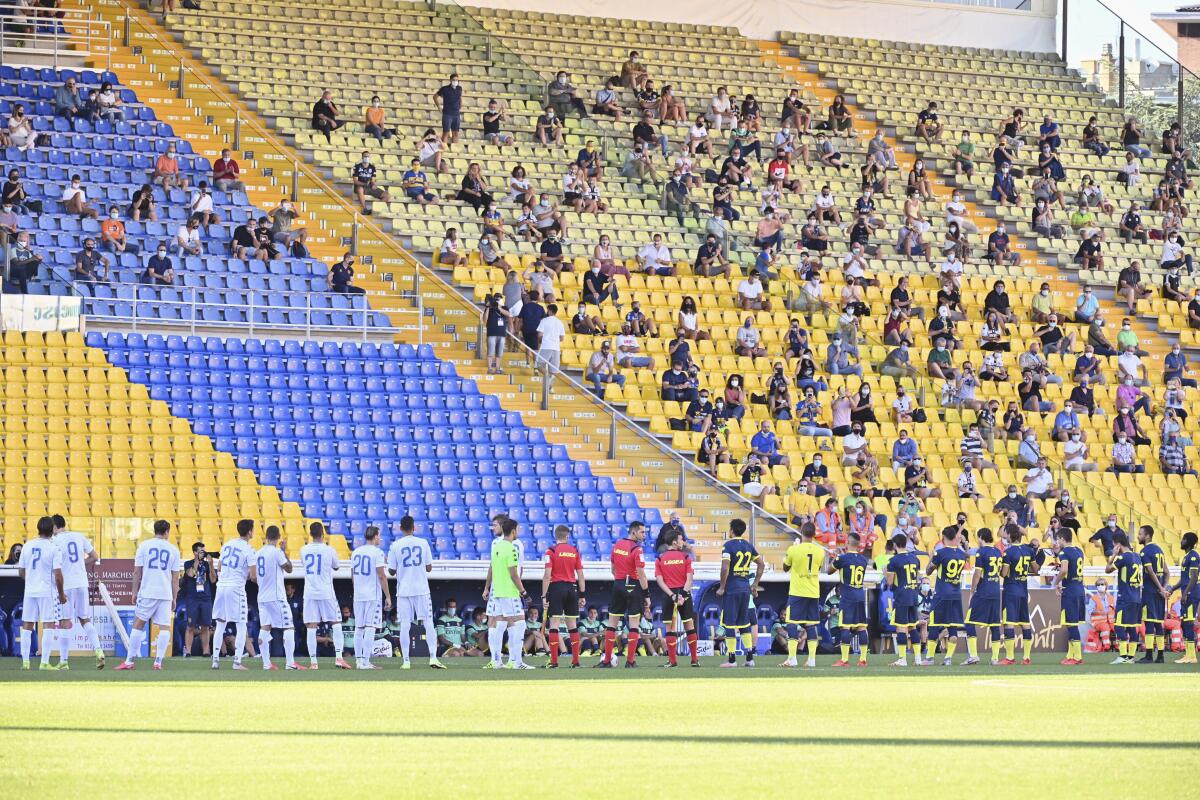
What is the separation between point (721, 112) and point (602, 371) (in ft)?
33.5

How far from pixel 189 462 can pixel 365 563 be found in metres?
6.05

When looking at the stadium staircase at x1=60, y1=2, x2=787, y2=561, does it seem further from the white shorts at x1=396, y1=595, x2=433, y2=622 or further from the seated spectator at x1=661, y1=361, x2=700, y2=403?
the white shorts at x1=396, y1=595, x2=433, y2=622

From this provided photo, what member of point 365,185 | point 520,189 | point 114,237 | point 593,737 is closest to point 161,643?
point 593,737

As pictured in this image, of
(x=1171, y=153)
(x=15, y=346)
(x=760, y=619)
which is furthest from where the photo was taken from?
(x=1171, y=153)

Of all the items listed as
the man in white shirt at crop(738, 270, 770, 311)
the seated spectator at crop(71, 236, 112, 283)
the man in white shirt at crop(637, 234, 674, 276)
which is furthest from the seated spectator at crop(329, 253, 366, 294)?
the man in white shirt at crop(738, 270, 770, 311)

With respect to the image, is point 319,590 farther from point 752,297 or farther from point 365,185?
point 752,297

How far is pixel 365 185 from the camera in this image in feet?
112

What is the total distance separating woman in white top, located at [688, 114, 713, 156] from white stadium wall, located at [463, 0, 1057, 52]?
204 inches

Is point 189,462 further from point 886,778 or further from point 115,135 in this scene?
point 886,778

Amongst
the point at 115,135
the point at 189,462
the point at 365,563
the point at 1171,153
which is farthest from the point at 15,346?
the point at 1171,153

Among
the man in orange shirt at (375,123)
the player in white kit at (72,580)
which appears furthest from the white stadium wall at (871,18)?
the player in white kit at (72,580)

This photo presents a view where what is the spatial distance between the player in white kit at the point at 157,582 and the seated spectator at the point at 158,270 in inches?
367

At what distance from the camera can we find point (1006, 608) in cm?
2381

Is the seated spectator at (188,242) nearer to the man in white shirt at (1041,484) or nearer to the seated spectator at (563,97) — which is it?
the seated spectator at (563,97)
